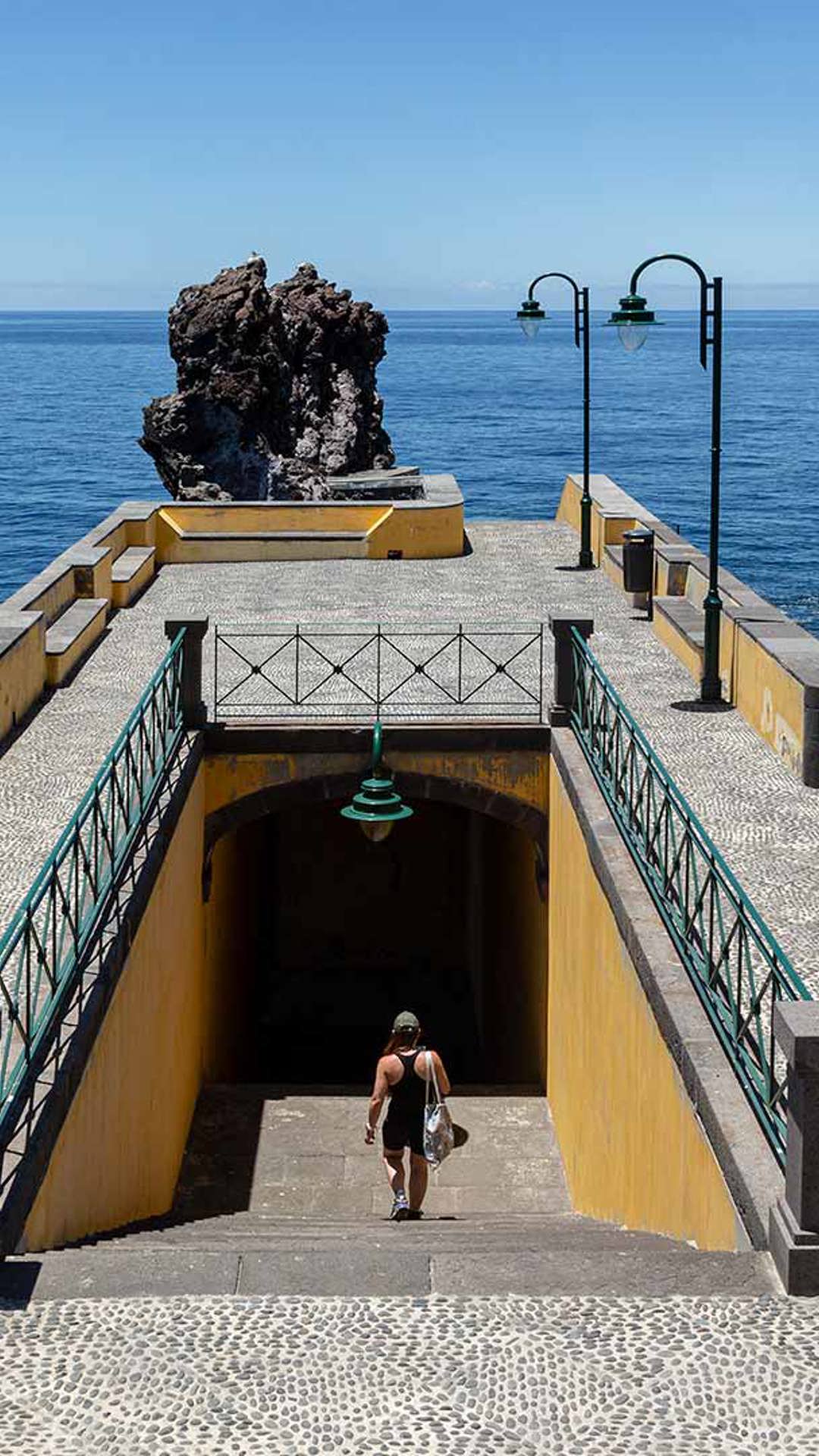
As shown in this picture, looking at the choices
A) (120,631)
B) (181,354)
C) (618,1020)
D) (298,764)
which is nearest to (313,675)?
(298,764)

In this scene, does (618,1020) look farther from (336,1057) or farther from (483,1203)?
(336,1057)

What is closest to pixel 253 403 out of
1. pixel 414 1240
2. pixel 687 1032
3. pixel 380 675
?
pixel 380 675

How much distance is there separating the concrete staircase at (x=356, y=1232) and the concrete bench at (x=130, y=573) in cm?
699

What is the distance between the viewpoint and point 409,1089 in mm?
9219

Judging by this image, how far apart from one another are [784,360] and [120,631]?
16398cm

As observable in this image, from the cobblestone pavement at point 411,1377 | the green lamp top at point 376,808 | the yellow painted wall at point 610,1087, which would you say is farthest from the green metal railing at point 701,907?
the green lamp top at point 376,808

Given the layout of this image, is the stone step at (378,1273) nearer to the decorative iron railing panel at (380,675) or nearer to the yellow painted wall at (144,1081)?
the yellow painted wall at (144,1081)

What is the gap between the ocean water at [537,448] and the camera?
196ft

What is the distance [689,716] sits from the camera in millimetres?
13695

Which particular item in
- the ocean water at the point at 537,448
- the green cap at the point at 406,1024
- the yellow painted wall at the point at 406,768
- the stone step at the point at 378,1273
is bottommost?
the ocean water at the point at 537,448

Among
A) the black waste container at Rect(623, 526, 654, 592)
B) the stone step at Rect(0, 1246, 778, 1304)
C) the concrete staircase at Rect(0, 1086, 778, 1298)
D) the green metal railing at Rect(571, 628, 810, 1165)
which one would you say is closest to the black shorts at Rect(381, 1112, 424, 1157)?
the concrete staircase at Rect(0, 1086, 778, 1298)

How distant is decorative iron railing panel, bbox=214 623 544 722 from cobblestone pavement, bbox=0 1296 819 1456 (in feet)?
27.2

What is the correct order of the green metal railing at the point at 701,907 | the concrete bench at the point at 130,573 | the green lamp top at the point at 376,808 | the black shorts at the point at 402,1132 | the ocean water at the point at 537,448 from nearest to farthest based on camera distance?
the green metal railing at the point at 701,907
the black shorts at the point at 402,1132
the green lamp top at the point at 376,808
the concrete bench at the point at 130,573
the ocean water at the point at 537,448

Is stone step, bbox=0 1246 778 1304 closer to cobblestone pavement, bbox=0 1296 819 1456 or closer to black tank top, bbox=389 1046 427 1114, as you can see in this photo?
cobblestone pavement, bbox=0 1296 819 1456
